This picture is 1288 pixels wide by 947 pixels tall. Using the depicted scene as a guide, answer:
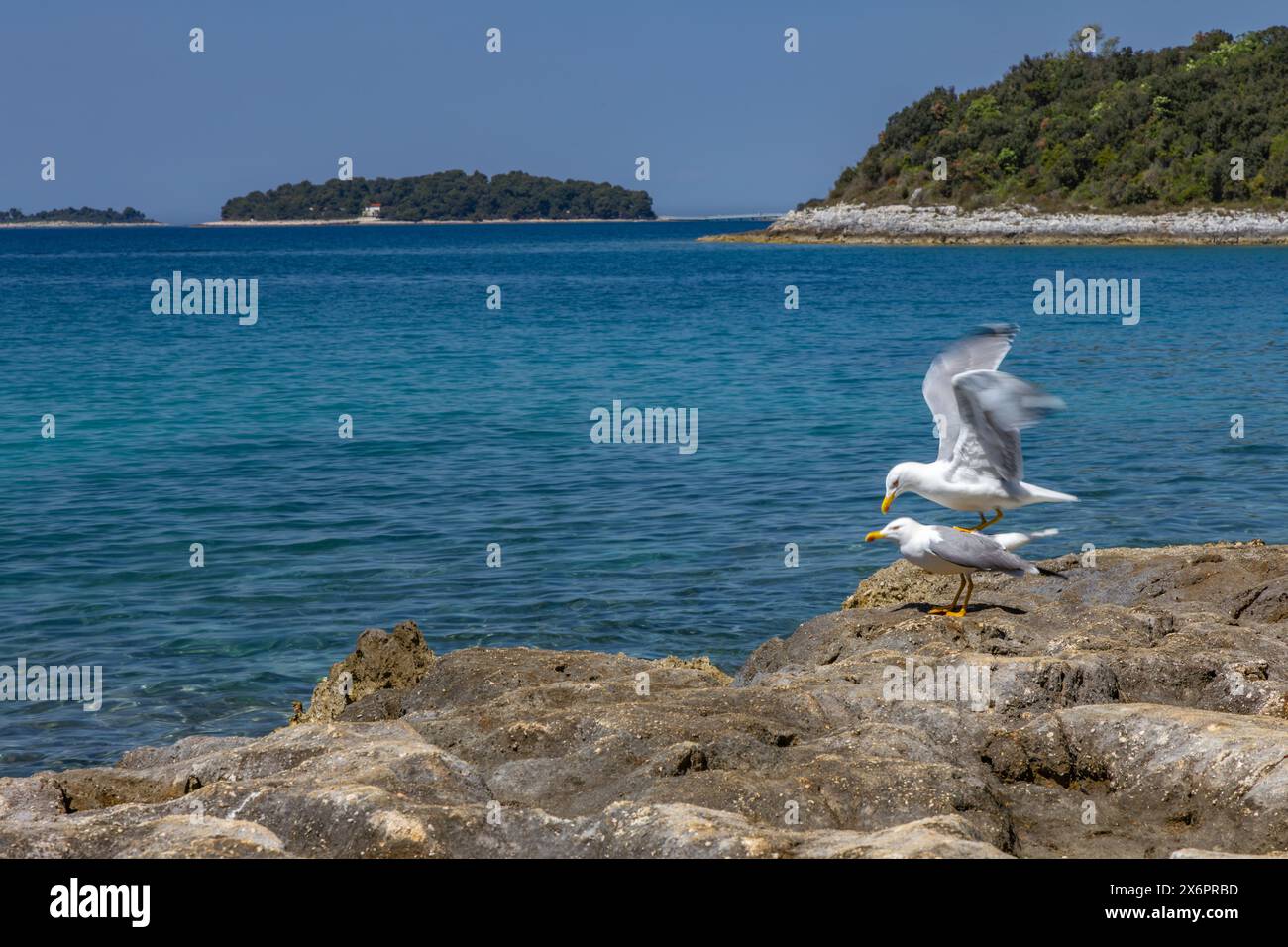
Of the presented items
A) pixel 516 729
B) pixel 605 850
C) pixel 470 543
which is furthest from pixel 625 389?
pixel 605 850

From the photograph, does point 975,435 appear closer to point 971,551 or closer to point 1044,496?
point 1044,496

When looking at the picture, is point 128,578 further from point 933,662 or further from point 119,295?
point 119,295

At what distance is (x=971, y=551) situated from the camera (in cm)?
916

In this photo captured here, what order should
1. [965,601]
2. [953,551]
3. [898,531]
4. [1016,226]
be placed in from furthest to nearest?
[1016,226]
[965,601]
[898,531]
[953,551]

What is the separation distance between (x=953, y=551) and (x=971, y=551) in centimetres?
11

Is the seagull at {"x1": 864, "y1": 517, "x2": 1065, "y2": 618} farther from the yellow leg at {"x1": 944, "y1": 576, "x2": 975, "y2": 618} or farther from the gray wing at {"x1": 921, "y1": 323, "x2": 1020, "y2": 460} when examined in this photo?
the gray wing at {"x1": 921, "y1": 323, "x2": 1020, "y2": 460}

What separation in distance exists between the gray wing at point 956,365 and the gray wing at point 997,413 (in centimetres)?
17

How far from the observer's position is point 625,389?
29641 millimetres

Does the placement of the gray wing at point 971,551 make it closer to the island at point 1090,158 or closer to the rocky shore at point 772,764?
the rocky shore at point 772,764

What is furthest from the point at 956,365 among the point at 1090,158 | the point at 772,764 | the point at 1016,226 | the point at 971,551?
the point at 1090,158

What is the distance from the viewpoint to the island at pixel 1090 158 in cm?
9325

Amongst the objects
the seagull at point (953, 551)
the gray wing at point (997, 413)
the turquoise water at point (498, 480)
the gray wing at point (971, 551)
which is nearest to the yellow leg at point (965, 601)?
the seagull at point (953, 551)

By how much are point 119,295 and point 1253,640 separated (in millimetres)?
68415

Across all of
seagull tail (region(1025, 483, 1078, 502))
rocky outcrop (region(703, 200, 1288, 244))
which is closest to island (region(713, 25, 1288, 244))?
rocky outcrop (region(703, 200, 1288, 244))
